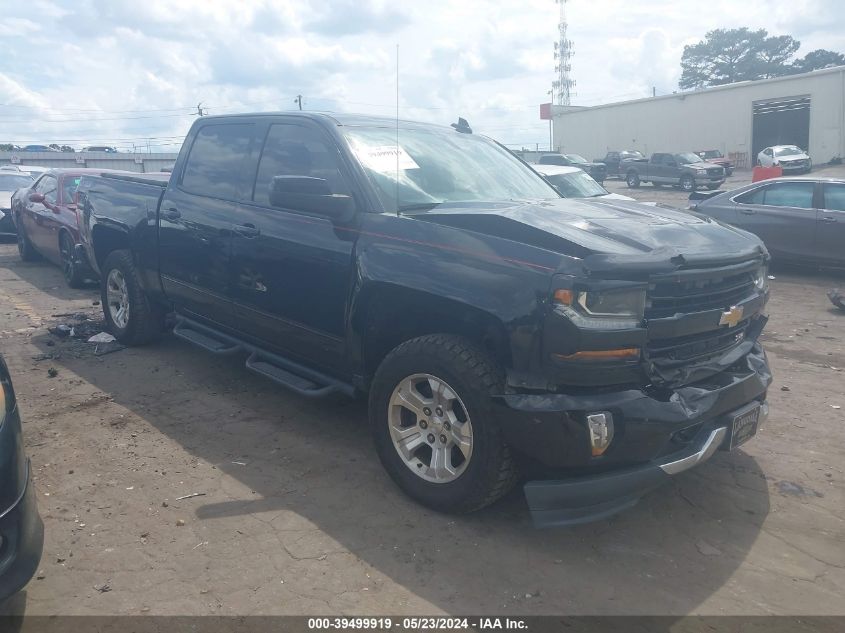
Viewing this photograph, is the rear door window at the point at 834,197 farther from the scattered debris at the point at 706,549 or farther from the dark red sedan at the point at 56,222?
the dark red sedan at the point at 56,222

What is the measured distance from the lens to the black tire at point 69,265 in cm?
1000

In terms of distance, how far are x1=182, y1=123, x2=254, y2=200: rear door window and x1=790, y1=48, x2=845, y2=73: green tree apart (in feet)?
289

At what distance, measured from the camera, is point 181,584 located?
3244 mm

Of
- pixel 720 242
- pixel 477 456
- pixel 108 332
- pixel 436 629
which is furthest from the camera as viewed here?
pixel 108 332

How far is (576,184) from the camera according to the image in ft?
39.3

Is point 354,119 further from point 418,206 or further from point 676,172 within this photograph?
point 676,172

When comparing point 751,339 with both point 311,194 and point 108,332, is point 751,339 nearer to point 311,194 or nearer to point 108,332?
point 311,194

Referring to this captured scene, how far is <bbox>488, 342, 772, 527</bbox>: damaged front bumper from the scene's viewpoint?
3246mm

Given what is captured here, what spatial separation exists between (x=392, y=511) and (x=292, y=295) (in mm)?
1489

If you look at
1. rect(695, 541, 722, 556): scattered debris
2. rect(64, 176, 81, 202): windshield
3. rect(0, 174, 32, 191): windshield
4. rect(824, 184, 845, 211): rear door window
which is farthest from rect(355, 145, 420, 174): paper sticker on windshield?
rect(0, 174, 32, 191): windshield

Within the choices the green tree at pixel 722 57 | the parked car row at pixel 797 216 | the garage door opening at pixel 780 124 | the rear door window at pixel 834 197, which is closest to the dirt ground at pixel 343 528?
the parked car row at pixel 797 216

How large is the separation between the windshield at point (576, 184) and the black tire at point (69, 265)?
6.82m

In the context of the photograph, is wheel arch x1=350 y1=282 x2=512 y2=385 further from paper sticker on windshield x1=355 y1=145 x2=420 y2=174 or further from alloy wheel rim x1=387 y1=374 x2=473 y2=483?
paper sticker on windshield x1=355 y1=145 x2=420 y2=174

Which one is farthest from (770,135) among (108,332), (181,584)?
(181,584)
